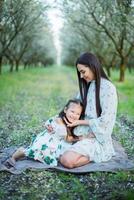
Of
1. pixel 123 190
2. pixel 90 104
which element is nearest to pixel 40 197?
pixel 123 190

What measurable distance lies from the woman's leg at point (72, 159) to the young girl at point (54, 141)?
211 mm

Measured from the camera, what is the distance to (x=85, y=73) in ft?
30.8

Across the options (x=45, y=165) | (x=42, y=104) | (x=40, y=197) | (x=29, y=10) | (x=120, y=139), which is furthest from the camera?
(x=29, y=10)

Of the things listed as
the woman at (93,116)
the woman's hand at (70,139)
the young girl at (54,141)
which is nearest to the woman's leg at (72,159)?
the woman at (93,116)

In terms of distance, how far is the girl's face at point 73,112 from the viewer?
9.61 metres

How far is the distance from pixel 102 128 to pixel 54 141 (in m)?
1.01

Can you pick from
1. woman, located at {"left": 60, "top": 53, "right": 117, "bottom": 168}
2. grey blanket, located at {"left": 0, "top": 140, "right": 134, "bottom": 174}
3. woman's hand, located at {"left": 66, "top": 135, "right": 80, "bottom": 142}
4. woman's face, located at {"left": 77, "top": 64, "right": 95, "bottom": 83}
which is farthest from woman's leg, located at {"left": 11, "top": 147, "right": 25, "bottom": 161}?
woman's face, located at {"left": 77, "top": 64, "right": 95, "bottom": 83}

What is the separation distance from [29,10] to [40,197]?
25647 millimetres

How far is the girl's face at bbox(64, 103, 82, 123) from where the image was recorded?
9609mm

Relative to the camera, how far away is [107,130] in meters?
9.63

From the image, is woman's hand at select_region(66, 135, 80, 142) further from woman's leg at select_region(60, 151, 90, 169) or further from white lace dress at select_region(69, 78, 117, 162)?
woman's leg at select_region(60, 151, 90, 169)

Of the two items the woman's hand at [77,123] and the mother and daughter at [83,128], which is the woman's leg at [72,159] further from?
the woman's hand at [77,123]

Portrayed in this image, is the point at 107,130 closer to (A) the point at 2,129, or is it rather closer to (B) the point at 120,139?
(B) the point at 120,139

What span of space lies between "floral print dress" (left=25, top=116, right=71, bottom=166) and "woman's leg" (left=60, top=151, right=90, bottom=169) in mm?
211
